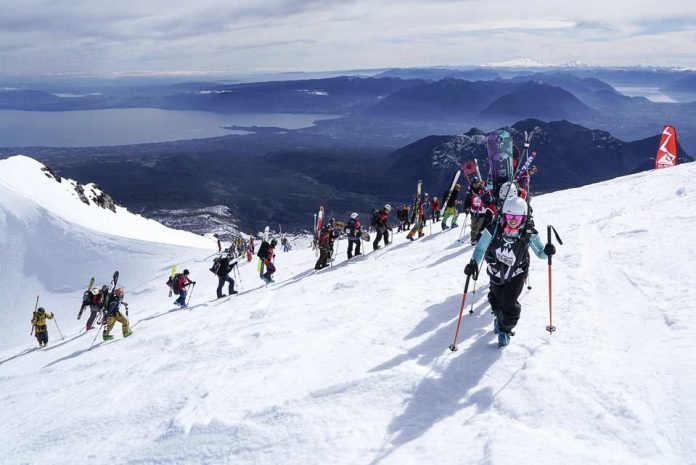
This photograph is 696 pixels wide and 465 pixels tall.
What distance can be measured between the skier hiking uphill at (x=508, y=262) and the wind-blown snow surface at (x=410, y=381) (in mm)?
476

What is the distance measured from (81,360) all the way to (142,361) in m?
3.73

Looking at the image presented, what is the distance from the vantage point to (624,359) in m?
6.09

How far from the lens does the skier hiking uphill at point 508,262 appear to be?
6.95 meters

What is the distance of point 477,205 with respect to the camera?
51.9 ft

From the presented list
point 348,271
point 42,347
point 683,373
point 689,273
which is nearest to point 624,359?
point 683,373

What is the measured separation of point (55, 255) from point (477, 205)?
101 feet

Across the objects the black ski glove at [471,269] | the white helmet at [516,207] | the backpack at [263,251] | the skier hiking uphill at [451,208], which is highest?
the white helmet at [516,207]

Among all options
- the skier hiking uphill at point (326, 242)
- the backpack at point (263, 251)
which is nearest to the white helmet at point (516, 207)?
the skier hiking uphill at point (326, 242)

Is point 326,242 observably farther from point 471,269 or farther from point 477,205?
point 471,269

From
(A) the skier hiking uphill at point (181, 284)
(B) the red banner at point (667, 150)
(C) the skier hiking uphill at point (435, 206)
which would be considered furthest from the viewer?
(B) the red banner at point (667, 150)

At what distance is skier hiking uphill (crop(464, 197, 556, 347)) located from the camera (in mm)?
6953

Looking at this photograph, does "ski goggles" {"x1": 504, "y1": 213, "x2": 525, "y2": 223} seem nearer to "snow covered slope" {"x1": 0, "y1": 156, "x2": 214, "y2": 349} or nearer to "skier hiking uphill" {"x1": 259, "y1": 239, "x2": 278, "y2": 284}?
"skier hiking uphill" {"x1": 259, "y1": 239, "x2": 278, "y2": 284}

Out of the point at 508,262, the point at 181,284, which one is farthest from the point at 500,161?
the point at 181,284

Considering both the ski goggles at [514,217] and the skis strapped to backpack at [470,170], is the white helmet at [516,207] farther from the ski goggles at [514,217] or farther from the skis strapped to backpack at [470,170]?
the skis strapped to backpack at [470,170]
